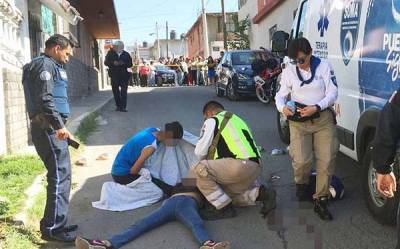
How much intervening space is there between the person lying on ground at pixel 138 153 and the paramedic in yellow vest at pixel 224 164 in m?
0.79

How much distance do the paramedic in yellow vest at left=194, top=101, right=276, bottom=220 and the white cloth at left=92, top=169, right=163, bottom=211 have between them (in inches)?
31.7

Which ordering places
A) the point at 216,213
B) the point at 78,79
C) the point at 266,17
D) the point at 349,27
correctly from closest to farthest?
1. the point at 216,213
2. the point at 349,27
3. the point at 78,79
4. the point at 266,17

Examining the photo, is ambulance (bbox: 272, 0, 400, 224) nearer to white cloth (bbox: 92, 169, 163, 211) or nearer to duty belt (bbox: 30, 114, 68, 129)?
white cloth (bbox: 92, 169, 163, 211)

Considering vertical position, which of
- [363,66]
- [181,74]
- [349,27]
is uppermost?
[181,74]

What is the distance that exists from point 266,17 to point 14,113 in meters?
19.4

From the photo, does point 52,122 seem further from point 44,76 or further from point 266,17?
point 266,17

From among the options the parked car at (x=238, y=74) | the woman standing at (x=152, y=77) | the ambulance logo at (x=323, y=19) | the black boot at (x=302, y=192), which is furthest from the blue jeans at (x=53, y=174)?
the woman standing at (x=152, y=77)

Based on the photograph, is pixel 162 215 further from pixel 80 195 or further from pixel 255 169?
pixel 80 195

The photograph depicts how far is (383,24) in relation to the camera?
4.55m

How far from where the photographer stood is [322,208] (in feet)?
16.8

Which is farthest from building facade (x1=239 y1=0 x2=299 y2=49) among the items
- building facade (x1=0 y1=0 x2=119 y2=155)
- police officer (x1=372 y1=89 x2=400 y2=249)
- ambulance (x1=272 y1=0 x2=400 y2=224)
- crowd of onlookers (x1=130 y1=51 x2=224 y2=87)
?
police officer (x1=372 y1=89 x2=400 y2=249)

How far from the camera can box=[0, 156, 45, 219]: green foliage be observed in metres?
5.30

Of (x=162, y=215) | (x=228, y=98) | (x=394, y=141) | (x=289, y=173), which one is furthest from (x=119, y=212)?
(x=228, y=98)

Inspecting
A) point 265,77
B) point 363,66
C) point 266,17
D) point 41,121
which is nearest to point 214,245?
point 41,121
